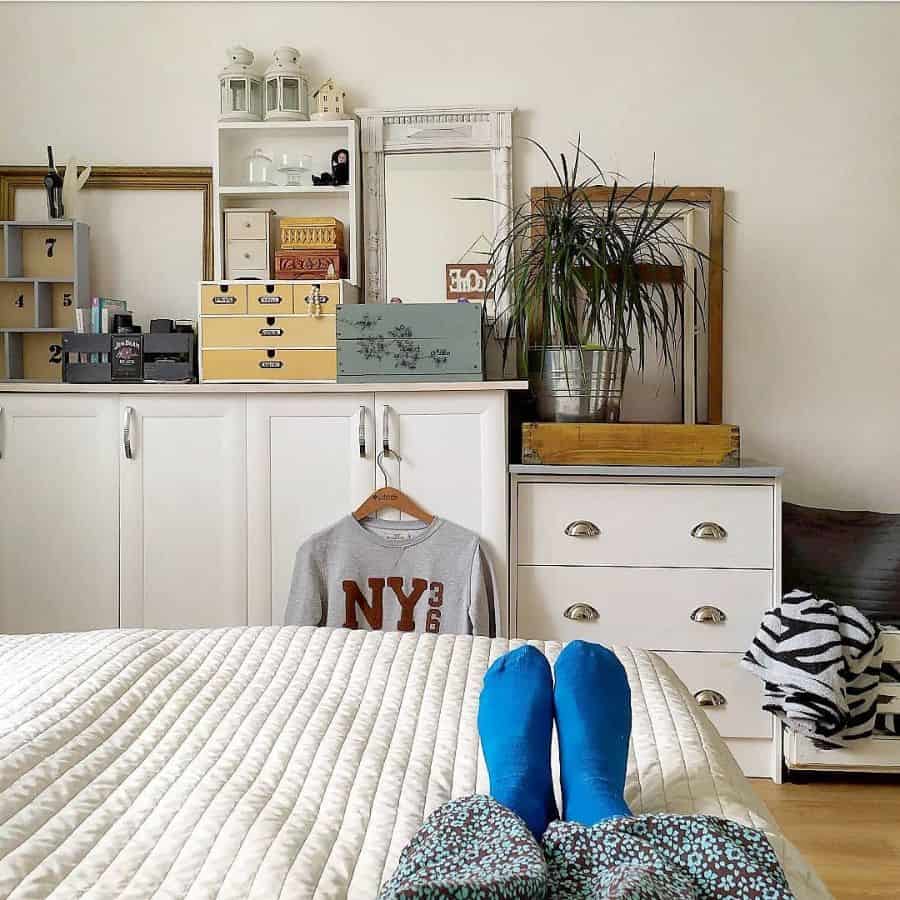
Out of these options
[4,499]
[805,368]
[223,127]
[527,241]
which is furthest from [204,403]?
[805,368]

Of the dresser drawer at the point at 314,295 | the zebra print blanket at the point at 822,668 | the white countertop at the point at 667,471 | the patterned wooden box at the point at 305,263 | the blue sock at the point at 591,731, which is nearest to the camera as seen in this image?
the blue sock at the point at 591,731

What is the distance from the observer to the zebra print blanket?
105 inches

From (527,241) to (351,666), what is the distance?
1.99m

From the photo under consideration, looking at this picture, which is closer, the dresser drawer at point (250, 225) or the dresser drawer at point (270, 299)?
the dresser drawer at point (270, 299)

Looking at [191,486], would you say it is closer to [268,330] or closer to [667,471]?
[268,330]

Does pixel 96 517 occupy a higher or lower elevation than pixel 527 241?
lower

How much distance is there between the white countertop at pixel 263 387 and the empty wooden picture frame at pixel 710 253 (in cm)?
72

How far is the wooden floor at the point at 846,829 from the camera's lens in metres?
2.20

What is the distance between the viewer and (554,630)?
9.52 feet

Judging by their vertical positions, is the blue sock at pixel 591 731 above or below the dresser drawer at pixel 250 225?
below

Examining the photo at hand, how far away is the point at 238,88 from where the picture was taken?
3.26 meters

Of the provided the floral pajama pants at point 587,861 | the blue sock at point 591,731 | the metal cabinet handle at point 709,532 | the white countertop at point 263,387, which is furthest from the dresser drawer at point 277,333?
the floral pajama pants at point 587,861

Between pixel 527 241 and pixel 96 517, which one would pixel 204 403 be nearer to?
pixel 96 517

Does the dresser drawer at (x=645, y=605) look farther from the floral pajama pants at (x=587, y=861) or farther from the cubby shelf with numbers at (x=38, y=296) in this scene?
the floral pajama pants at (x=587, y=861)
